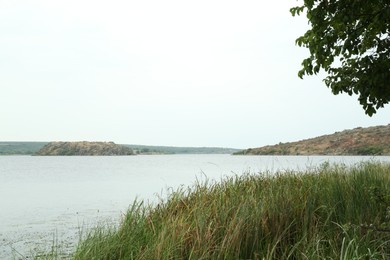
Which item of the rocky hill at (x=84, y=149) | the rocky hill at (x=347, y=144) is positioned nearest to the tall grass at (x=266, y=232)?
the rocky hill at (x=347, y=144)

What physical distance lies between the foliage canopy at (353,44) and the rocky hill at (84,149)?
159 metres

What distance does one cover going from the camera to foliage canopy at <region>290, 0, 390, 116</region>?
7688mm

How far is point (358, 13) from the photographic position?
7.54m

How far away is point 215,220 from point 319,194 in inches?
117

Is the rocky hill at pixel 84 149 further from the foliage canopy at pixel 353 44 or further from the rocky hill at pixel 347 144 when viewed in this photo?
the foliage canopy at pixel 353 44

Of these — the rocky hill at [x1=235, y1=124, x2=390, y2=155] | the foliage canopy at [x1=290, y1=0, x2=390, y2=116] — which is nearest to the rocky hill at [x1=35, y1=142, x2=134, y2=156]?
the rocky hill at [x1=235, y1=124, x2=390, y2=155]

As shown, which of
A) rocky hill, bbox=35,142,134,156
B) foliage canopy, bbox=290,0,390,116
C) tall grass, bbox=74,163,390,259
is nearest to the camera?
tall grass, bbox=74,163,390,259

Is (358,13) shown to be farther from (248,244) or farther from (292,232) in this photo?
(248,244)

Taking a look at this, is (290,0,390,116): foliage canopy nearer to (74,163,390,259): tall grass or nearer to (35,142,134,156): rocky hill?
(74,163,390,259): tall grass

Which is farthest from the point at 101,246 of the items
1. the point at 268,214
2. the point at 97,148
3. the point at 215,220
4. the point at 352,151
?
the point at 97,148

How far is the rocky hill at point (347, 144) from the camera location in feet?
256

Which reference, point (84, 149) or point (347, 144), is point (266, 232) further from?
point (84, 149)

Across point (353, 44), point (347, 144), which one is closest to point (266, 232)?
point (353, 44)

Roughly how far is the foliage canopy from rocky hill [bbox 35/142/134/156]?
15867 cm
